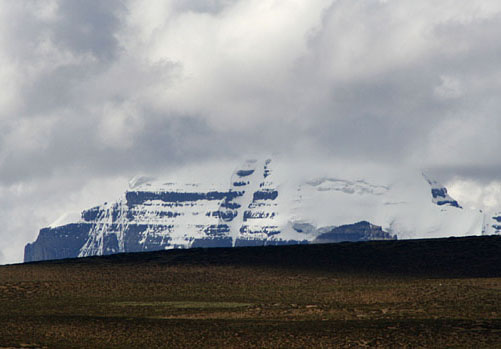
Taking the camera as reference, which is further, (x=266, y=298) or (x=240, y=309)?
(x=266, y=298)

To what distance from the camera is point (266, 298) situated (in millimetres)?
112562

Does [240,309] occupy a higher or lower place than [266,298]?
lower

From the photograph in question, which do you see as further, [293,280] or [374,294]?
[293,280]

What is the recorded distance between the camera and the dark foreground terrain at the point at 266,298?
82.7 m

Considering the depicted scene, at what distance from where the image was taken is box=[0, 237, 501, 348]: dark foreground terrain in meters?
82.7

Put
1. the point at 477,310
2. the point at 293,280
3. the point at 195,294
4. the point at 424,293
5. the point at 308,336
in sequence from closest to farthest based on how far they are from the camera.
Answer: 1. the point at 308,336
2. the point at 477,310
3. the point at 424,293
4. the point at 195,294
5. the point at 293,280

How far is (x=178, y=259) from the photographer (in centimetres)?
16425

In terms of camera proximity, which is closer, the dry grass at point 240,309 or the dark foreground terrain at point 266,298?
the dry grass at point 240,309

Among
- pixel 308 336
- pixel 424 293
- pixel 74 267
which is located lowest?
pixel 308 336

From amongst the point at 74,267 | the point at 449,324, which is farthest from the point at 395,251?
the point at 449,324

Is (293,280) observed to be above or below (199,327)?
above

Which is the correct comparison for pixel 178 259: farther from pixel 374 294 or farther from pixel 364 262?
pixel 374 294

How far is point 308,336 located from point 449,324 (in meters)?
11.6

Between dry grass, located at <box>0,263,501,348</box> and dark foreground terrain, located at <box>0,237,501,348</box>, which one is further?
dark foreground terrain, located at <box>0,237,501,348</box>
